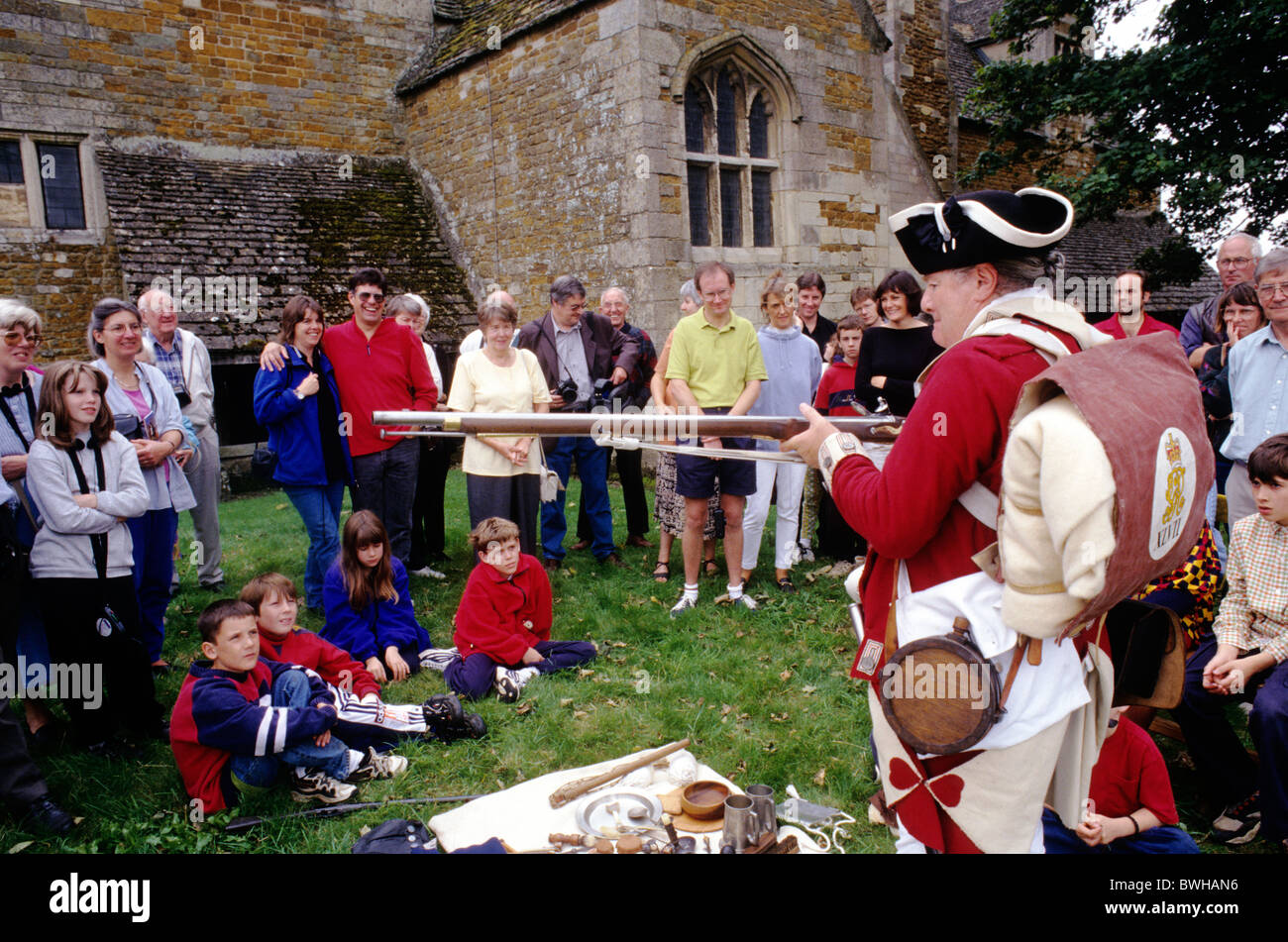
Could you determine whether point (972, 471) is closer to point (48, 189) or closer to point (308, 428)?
point (308, 428)

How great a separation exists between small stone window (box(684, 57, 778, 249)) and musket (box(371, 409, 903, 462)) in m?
9.25

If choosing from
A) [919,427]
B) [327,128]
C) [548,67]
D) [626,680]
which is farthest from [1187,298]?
[919,427]

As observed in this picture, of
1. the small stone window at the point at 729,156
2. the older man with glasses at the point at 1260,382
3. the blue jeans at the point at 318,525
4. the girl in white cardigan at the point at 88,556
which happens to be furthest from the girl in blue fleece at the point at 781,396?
the small stone window at the point at 729,156

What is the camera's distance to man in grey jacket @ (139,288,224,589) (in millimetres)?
6230

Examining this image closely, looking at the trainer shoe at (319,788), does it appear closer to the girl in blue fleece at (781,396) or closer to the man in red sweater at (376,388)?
the man in red sweater at (376,388)

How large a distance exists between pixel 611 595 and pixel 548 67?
27.1ft

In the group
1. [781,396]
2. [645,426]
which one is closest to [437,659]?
[645,426]

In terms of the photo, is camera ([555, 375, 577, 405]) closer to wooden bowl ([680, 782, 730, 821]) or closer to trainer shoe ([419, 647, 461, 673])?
trainer shoe ([419, 647, 461, 673])

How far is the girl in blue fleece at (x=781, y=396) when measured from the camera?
654 cm

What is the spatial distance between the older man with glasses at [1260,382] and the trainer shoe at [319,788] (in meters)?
4.91

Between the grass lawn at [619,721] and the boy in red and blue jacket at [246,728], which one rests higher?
the boy in red and blue jacket at [246,728]

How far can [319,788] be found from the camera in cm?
386

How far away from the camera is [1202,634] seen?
154 inches

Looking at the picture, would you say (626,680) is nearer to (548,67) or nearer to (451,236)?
(548,67)
